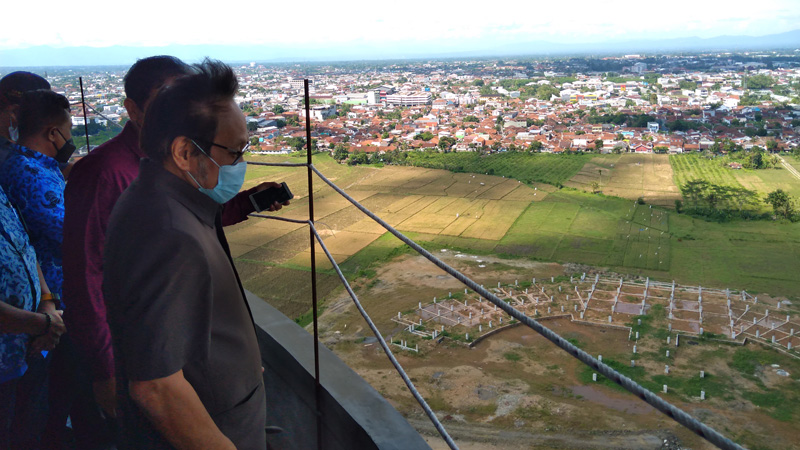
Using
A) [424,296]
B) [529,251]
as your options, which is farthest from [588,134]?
[424,296]

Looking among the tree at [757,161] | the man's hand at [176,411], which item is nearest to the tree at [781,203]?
the tree at [757,161]

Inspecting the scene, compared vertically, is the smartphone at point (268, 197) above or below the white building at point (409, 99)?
above

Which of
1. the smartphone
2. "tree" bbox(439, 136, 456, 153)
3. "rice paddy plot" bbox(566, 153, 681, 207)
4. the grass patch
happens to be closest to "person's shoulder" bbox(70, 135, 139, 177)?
the smartphone

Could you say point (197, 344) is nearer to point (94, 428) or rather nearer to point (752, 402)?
point (94, 428)

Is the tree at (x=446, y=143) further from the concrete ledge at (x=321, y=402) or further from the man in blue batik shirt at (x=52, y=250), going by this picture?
the man in blue batik shirt at (x=52, y=250)

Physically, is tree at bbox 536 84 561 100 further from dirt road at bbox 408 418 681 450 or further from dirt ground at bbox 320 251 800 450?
dirt road at bbox 408 418 681 450

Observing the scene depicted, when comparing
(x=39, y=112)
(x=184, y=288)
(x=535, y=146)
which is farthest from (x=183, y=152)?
(x=535, y=146)

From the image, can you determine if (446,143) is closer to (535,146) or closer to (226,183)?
(535,146)
